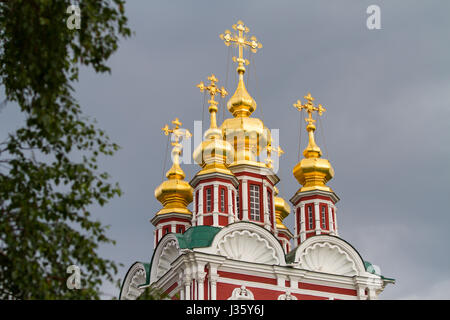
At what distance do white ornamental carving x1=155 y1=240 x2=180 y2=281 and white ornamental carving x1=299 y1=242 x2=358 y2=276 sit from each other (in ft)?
13.2

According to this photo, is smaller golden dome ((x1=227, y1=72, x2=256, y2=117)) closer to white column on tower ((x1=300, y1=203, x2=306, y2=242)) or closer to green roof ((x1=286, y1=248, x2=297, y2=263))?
white column on tower ((x1=300, y1=203, x2=306, y2=242))

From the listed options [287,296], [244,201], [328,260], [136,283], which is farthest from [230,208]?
[136,283]

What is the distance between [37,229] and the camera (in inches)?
362

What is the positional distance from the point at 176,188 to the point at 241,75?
16.0 ft

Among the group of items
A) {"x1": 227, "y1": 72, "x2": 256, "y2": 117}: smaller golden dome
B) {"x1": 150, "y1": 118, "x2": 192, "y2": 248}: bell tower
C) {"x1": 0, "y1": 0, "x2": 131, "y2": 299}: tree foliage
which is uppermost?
{"x1": 227, "y1": 72, "x2": 256, "y2": 117}: smaller golden dome

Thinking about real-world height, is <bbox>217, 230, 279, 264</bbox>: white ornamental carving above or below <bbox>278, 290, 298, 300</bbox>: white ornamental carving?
above

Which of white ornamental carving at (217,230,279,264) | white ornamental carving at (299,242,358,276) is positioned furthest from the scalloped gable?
white ornamental carving at (299,242,358,276)

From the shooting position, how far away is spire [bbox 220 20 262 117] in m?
30.3

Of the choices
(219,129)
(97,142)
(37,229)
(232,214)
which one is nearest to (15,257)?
(37,229)

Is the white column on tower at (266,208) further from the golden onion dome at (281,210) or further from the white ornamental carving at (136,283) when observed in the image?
the golden onion dome at (281,210)

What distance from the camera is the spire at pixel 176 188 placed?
101 feet

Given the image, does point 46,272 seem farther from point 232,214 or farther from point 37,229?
point 232,214

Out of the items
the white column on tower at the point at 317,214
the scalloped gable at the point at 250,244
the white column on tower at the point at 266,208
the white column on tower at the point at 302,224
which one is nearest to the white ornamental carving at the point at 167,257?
the scalloped gable at the point at 250,244

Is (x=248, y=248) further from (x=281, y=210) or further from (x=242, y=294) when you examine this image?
(x=281, y=210)
